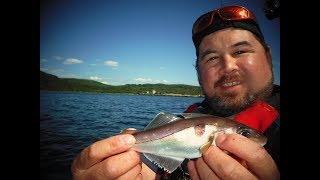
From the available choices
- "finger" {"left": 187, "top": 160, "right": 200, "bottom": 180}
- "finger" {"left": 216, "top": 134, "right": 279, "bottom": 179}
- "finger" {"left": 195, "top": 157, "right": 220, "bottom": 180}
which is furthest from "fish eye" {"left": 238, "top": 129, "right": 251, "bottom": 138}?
"finger" {"left": 187, "top": 160, "right": 200, "bottom": 180}

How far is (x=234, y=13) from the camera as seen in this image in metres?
4.11

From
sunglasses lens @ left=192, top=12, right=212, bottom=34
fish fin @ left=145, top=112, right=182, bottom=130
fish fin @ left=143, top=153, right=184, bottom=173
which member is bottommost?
fish fin @ left=143, top=153, right=184, bottom=173

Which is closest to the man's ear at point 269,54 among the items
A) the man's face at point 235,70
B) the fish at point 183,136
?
the man's face at point 235,70

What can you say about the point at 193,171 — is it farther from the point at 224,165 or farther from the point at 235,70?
the point at 235,70

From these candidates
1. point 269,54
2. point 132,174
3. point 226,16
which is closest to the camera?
point 132,174

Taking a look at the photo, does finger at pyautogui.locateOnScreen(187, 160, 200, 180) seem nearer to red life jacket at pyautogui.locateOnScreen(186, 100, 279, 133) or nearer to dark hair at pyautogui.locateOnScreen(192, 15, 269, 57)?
red life jacket at pyautogui.locateOnScreen(186, 100, 279, 133)

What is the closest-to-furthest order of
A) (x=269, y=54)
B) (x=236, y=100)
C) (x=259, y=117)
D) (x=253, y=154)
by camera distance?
(x=253, y=154) < (x=259, y=117) < (x=236, y=100) < (x=269, y=54)

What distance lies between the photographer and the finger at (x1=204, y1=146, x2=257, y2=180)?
7.18 ft

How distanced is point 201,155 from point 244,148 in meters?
0.51

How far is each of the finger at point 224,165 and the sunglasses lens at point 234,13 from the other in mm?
2639

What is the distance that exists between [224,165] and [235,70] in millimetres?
1932

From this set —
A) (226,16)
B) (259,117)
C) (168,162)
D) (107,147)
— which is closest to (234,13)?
(226,16)

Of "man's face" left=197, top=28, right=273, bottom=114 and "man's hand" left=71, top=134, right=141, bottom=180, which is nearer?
"man's hand" left=71, top=134, right=141, bottom=180

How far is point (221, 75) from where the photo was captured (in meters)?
3.78
